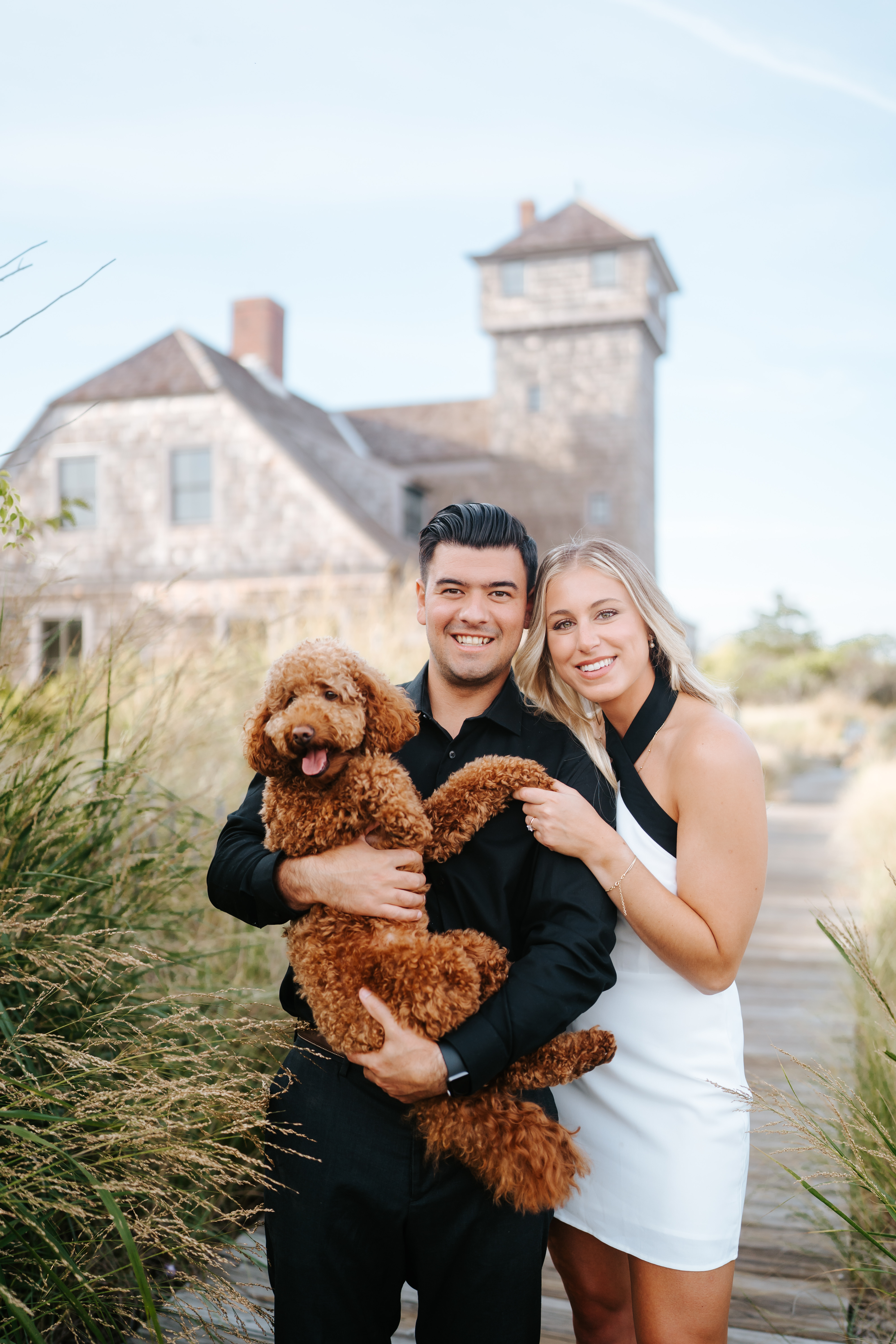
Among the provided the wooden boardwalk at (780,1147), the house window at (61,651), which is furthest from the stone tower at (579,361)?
the house window at (61,651)

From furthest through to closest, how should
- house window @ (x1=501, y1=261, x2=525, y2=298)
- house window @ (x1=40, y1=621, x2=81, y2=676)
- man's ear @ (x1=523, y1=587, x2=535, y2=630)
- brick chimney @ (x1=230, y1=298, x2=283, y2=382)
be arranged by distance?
house window @ (x1=501, y1=261, x2=525, y2=298), brick chimney @ (x1=230, y1=298, x2=283, y2=382), house window @ (x1=40, y1=621, x2=81, y2=676), man's ear @ (x1=523, y1=587, x2=535, y2=630)

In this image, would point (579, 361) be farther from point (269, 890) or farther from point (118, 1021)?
point (269, 890)

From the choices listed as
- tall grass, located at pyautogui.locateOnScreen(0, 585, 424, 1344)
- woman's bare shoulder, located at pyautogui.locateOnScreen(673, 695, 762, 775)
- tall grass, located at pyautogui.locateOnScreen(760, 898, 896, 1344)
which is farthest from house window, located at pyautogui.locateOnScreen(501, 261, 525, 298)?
woman's bare shoulder, located at pyautogui.locateOnScreen(673, 695, 762, 775)

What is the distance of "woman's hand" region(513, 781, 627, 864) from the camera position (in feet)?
6.84

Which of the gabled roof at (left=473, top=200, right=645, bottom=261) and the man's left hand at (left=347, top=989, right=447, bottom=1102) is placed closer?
the man's left hand at (left=347, top=989, right=447, bottom=1102)

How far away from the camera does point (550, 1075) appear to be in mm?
2068

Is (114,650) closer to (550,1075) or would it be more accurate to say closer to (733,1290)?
(550,1075)

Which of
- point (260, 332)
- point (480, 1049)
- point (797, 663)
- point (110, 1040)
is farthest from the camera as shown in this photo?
point (797, 663)

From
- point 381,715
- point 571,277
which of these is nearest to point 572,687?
point 381,715

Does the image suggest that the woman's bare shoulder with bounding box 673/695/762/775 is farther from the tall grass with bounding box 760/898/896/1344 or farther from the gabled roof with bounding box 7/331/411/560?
the gabled roof with bounding box 7/331/411/560

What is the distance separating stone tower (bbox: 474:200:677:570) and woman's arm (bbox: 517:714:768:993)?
70.1ft

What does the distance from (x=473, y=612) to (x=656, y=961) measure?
0.94m

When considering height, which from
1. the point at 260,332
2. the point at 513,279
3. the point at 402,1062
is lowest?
the point at 402,1062

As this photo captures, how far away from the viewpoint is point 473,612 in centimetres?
243
